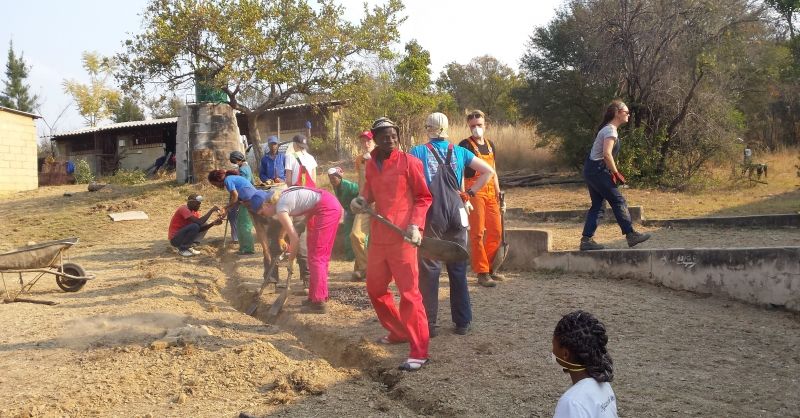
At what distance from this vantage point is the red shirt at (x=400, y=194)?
5090mm

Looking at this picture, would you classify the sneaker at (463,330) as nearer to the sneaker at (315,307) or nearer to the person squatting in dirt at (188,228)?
the sneaker at (315,307)

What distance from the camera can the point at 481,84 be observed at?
40188 millimetres

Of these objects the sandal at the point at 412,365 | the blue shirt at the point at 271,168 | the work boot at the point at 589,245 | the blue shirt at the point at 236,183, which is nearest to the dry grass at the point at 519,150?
the blue shirt at the point at 271,168

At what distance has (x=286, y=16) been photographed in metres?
19.6

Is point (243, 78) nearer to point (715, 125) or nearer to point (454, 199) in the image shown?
point (715, 125)

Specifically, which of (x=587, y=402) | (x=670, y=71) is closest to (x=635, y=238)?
(x=587, y=402)

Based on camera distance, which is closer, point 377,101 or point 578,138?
point 578,138

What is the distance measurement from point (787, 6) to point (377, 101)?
41.4ft

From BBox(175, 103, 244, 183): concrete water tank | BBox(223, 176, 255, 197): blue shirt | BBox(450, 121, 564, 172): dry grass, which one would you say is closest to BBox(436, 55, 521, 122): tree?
BBox(450, 121, 564, 172): dry grass

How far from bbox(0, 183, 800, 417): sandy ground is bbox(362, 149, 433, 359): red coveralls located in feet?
1.23

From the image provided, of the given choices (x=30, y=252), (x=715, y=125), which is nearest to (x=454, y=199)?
(x=30, y=252)

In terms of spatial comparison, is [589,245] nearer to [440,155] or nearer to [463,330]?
[463,330]

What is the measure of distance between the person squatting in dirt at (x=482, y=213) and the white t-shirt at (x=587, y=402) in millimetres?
4307

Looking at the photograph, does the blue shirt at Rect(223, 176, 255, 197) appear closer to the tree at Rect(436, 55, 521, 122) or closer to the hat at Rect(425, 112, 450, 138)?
the hat at Rect(425, 112, 450, 138)
